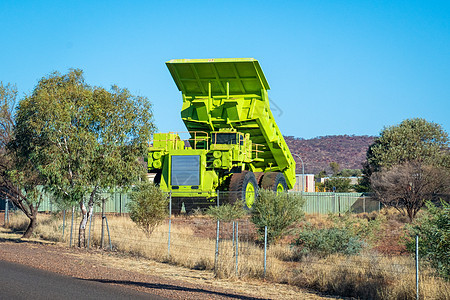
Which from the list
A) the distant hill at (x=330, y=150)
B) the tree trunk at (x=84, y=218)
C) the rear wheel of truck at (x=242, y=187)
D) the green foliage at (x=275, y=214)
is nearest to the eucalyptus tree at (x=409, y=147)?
the rear wheel of truck at (x=242, y=187)

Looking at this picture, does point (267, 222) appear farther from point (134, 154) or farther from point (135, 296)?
point (135, 296)

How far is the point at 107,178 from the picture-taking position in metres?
18.6

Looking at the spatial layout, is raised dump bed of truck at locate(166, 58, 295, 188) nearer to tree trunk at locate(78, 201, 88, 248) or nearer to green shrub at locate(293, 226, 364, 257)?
tree trunk at locate(78, 201, 88, 248)

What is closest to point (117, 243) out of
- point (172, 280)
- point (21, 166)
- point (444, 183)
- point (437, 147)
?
point (21, 166)

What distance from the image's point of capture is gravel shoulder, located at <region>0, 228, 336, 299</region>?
35.9 feet

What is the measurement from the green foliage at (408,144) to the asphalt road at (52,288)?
126ft

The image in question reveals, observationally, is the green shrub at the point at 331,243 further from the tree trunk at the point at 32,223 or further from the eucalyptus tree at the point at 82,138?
the tree trunk at the point at 32,223

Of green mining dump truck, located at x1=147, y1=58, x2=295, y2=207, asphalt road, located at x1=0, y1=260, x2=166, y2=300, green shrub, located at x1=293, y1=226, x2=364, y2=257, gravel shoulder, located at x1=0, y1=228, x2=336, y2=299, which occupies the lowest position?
gravel shoulder, located at x1=0, y1=228, x2=336, y2=299

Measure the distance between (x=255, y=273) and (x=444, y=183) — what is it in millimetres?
21218

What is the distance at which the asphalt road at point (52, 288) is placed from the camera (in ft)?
31.2

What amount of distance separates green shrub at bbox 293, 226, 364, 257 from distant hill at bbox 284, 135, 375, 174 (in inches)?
4355

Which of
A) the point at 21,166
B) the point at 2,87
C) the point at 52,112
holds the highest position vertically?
the point at 2,87

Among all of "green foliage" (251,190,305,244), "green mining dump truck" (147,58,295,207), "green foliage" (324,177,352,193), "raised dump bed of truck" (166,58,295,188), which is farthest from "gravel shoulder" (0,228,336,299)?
"green foliage" (324,177,352,193)

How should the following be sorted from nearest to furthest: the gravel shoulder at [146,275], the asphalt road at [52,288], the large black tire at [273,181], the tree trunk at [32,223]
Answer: the asphalt road at [52,288], the gravel shoulder at [146,275], the tree trunk at [32,223], the large black tire at [273,181]
